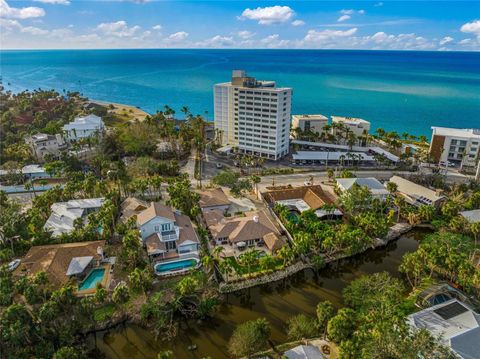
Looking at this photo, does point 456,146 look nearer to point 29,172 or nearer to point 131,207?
point 131,207

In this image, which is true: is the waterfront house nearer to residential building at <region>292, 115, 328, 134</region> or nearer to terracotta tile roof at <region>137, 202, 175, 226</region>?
terracotta tile roof at <region>137, 202, 175, 226</region>

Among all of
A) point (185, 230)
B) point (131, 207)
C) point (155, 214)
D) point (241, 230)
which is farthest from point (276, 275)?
point (131, 207)

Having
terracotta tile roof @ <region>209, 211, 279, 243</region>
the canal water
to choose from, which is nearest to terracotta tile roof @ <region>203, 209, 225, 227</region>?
terracotta tile roof @ <region>209, 211, 279, 243</region>

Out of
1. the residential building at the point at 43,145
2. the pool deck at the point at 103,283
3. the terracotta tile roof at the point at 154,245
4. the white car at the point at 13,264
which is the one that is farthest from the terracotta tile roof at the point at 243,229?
the residential building at the point at 43,145

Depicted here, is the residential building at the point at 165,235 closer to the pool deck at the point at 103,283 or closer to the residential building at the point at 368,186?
the pool deck at the point at 103,283

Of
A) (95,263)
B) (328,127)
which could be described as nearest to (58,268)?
(95,263)

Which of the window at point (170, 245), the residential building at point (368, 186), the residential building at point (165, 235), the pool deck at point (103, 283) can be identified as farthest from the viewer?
the residential building at point (368, 186)
